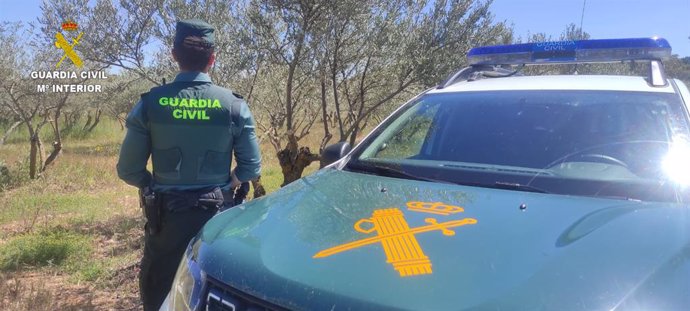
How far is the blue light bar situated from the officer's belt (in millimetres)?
1997

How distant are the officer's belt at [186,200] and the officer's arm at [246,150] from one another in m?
0.24

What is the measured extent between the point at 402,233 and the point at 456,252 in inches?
9.2

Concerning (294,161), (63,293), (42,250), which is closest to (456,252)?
(63,293)

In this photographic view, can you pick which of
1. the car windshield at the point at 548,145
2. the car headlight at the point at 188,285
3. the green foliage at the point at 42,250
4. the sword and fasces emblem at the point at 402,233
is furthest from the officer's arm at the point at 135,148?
the green foliage at the point at 42,250

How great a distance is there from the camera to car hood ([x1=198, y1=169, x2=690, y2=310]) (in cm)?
137

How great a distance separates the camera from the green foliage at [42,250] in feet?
18.4

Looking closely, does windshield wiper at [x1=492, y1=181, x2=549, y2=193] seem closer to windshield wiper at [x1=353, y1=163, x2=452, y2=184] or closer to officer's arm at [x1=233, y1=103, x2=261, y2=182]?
windshield wiper at [x1=353, y1=163, x2=452, y2=184]

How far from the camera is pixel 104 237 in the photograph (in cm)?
715

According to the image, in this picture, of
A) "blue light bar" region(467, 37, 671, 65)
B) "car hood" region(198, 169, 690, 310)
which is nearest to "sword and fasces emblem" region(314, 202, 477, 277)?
"car hood" region(198, 169, 690, 310)

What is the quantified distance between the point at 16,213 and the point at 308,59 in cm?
547

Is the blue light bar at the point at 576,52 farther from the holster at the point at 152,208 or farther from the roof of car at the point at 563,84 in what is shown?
the holster at the point at 152,208

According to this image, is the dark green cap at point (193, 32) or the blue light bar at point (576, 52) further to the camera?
the blue light bar at point (576, 52)

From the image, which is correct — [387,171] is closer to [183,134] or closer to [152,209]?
[183,134]

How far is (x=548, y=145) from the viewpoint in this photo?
254 cm
